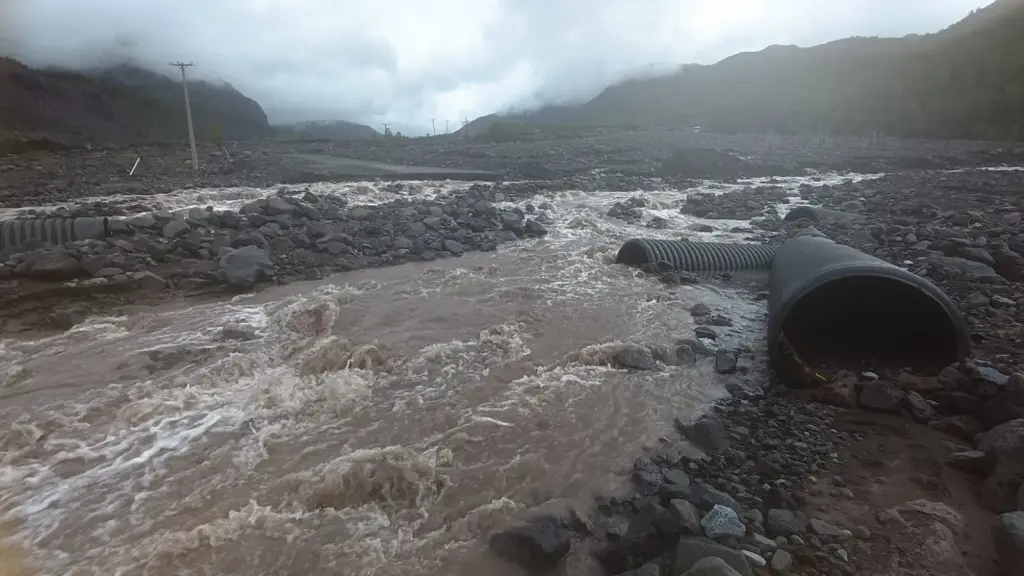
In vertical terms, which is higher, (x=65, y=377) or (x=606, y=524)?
(x=65, y=377)

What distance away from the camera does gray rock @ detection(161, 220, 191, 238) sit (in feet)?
35.4

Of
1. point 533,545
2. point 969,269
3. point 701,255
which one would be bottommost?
point 533,545

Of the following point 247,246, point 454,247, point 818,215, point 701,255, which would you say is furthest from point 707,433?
point 818,215

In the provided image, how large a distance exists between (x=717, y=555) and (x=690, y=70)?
143239 millimetres

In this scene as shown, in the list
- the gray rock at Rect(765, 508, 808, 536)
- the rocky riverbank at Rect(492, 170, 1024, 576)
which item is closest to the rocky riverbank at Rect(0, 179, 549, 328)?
the rocky riverbank at Rect(492, 170, 1024, 576)

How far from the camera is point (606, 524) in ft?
12.0

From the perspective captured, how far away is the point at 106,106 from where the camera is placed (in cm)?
5538

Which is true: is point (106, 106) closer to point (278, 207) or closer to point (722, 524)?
point (278, 207)

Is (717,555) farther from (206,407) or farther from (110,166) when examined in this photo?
(110,166)

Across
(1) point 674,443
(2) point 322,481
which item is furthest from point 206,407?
(1) point 674,443

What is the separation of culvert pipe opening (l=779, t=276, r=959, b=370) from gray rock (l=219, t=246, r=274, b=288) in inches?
306

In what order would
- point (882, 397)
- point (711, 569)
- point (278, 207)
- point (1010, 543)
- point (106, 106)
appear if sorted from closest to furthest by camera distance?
point (711, 569) < point (1010, 543) < point (882, 397) < point (278, 207) < point (106, 106)

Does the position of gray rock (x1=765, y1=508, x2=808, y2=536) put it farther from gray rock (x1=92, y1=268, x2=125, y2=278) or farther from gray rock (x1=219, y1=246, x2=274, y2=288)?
gray rock (x1=92, y1=268, x2=125, y2=278)

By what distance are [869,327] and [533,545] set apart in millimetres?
4417
